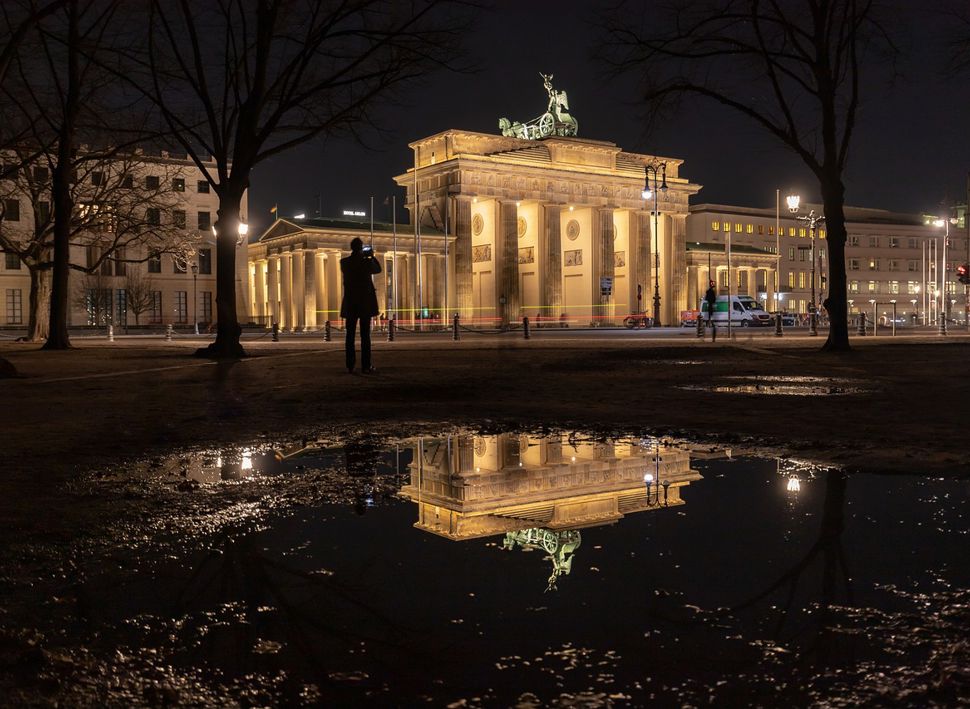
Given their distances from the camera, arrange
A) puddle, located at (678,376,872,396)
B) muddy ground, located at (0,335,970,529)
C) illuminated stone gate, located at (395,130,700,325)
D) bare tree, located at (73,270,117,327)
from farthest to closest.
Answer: illuminated stone gate, located at (395,130,700,325)
bare tree, located at (73,270,117,327)
puddle, located at (678,376,872,396)
muddy ground, located at (0,335,970,529)

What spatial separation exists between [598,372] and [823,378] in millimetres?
3994

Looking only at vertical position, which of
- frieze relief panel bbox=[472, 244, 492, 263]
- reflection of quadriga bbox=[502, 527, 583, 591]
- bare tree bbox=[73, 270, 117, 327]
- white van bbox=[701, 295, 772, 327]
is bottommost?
reflection of quadriga bbox=[502, 527, 583, 591]

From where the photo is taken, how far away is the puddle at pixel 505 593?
278 centimetres

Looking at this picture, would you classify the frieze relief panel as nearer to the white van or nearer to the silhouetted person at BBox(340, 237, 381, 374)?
the white van

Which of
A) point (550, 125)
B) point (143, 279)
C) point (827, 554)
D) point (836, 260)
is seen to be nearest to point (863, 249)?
point (550, 125)

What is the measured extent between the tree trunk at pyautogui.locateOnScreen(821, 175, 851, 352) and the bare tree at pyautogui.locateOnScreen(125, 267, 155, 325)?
58.4 metres

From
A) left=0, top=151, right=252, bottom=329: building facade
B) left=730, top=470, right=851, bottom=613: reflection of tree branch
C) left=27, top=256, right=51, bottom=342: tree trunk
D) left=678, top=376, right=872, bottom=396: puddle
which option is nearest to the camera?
left=730, top=470, right=851, bottom=613: reflection of tree branch

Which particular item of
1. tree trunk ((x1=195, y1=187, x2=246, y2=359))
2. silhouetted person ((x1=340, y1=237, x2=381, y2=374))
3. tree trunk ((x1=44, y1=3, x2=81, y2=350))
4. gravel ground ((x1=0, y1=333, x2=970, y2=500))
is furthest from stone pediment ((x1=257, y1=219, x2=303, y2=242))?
silhouetted person ((x1=340, y1=237, x2=381, y2=374))

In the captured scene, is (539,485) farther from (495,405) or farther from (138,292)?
(138,292)

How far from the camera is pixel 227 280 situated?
23891 mm

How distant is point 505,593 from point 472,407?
745cm

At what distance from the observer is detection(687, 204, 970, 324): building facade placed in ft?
386

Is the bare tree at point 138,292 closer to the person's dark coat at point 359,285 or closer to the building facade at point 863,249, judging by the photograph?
the person's dark coat at point 359,285

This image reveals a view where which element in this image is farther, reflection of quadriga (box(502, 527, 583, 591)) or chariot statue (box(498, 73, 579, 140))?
chariot statue (box(498, 73, 579, 140))
